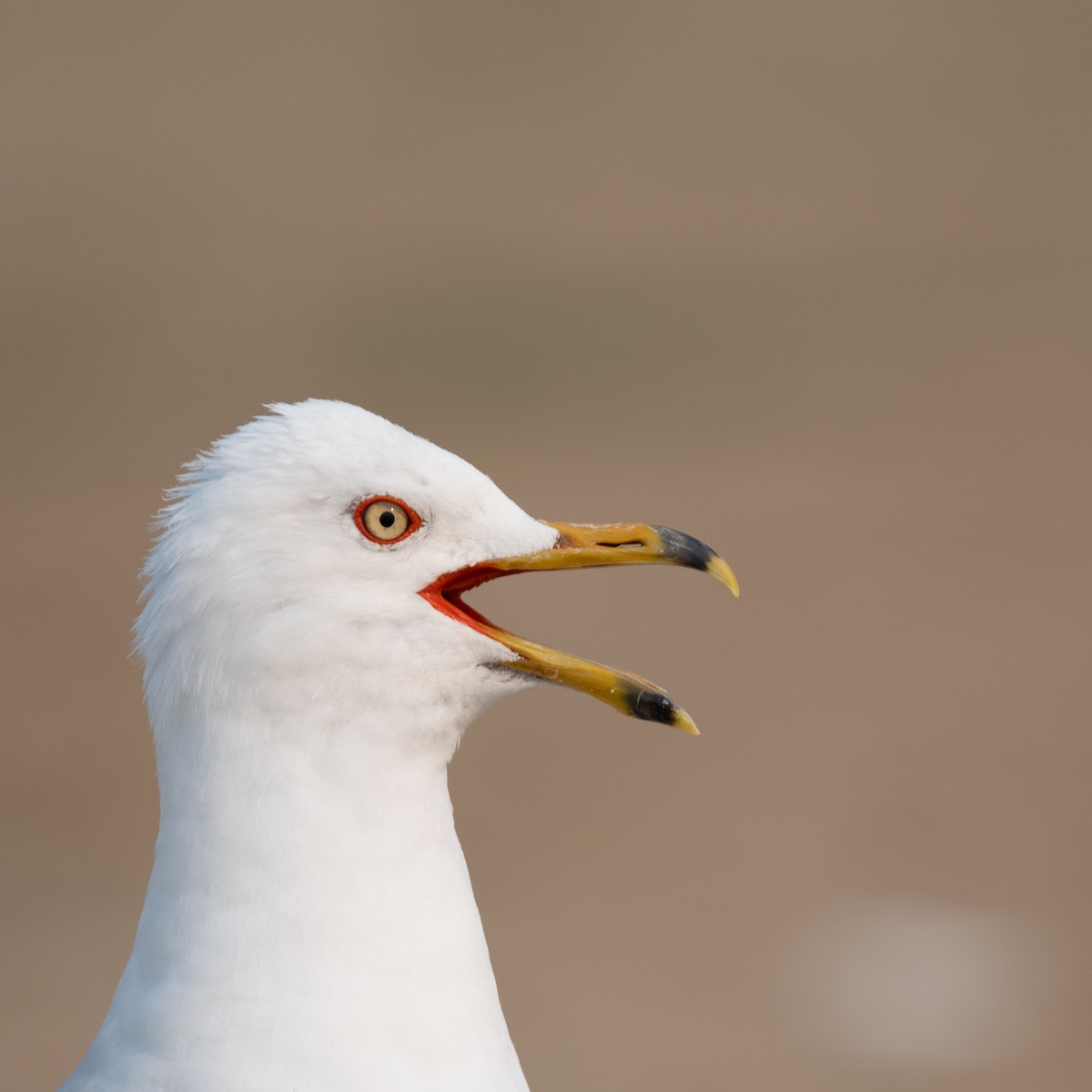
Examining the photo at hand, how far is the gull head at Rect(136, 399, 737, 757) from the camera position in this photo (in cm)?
177

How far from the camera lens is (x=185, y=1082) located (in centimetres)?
171

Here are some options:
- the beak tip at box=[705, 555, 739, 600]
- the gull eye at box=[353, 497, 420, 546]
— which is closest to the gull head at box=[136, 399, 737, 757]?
the gull eye at box=[353, 497, 420, 546]

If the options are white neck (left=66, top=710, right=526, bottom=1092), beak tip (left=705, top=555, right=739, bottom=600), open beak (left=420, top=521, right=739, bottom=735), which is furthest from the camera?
beak tip (left=705, top=555, right=739, bottom=600)

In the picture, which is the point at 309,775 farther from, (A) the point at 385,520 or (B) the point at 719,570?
(B) the point at 719,570

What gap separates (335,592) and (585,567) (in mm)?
332

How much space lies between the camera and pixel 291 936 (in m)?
1.76

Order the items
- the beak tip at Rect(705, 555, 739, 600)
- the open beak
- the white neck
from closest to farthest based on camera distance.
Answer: the white neck
the open beak
the beak tip at Rect(705, 555, 739, 600)

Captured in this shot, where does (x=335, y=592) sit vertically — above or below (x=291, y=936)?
above

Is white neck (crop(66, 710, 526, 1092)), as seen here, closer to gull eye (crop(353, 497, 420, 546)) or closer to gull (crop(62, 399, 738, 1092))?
gull (crop(62, 399, 738, 1092))

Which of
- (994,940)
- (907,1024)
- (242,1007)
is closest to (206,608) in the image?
(242,1007)

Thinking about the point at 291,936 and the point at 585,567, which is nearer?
the point at 291,936

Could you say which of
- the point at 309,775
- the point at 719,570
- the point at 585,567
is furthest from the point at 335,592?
the point at 719,570

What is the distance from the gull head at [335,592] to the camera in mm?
1771

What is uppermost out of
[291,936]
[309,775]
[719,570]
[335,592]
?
[719,570]
